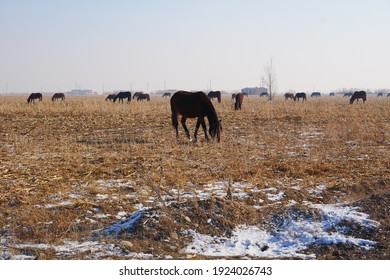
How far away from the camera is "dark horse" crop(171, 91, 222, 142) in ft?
41.5

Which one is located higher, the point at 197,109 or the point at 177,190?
the point at 197,109

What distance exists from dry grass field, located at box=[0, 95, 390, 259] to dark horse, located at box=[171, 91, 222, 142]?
23.6 inches

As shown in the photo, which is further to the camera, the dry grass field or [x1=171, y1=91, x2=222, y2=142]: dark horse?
[x1=171, y1=91, x2=222, y2=142]: dark horse

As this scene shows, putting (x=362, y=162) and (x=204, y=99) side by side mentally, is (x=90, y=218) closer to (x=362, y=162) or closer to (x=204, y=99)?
(x=362, y=162)

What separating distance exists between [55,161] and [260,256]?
6.53m

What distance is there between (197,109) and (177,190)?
6.82m

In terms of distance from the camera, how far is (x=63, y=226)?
5418 mm

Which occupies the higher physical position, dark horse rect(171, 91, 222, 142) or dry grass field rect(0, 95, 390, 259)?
dark horse rect(171, 91, 222, 142)

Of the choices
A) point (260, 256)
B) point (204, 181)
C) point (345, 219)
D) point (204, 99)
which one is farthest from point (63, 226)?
point (204, 99)

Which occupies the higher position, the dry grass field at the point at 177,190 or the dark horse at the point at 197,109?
the dark horse at the point at 197,109

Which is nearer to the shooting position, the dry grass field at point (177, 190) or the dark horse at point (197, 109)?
the dry grass field at point (177, 190)

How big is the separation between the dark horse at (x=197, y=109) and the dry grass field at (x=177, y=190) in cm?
60

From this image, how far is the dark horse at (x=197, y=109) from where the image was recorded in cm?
1266

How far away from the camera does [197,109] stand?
13.3 m
